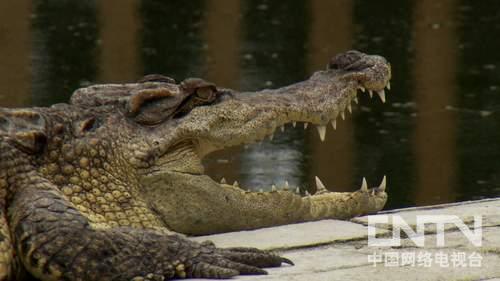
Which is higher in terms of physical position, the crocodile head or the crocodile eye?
the crocodile eye

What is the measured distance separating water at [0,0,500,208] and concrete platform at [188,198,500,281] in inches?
99.3

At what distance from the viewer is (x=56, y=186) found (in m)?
5.24

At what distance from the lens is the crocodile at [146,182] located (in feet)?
16.0

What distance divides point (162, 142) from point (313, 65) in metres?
6.15

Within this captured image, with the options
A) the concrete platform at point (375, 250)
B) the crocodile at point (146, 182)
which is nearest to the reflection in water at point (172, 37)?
the crocodile at point (146, 182)

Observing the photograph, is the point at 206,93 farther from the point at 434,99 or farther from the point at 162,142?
the point at 434,99

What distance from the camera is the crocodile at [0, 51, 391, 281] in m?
4.88

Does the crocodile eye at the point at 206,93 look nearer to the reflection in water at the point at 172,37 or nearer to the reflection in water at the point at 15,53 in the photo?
the reflection in water at the point at 15,53

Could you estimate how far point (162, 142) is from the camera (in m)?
5.45

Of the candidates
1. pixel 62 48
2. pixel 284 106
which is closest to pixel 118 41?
pixel 62 48

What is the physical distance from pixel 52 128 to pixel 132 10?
8123 mm

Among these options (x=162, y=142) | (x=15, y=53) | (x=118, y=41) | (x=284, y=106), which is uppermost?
(x=118, y=41)

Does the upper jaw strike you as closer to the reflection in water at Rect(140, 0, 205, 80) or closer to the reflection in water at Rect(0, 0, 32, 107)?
the reflection in water at Rect(0, 0, 32, 107)

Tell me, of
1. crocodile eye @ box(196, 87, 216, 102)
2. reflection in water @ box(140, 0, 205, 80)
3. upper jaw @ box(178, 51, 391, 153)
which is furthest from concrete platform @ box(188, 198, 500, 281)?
reflection in water @ box(140, 0, 205, 80)
